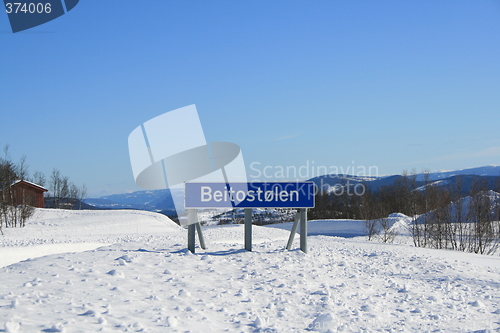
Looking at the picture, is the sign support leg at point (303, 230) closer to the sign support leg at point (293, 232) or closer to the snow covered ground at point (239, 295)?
the sign support leg at point (293, 232)

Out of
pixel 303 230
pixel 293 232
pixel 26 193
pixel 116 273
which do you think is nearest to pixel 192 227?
pixel 293 232

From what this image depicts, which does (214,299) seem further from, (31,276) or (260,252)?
(260,252)

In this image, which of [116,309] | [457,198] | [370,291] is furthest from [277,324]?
[457,198]

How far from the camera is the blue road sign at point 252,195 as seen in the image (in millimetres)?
10852

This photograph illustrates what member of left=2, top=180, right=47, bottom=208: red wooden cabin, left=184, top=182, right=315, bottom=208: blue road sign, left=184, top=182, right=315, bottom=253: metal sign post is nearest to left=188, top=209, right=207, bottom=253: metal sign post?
left=184, top=182, right=315, bottom=253: metal sign post

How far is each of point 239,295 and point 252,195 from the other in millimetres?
4439

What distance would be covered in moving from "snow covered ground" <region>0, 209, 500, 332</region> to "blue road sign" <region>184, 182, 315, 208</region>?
133 cm

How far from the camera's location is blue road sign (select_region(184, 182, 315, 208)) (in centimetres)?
1085

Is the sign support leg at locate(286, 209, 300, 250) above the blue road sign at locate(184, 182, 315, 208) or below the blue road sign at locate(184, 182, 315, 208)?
below

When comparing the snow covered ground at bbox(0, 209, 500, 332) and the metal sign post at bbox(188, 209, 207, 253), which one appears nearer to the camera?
the snow covered ground at bbox(0, 209, 500, 332)

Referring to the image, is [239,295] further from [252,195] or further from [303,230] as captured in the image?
[303,230]

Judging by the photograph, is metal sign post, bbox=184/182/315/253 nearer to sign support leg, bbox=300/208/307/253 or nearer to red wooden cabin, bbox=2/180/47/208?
sign support leg, bbox=300/208/307/253

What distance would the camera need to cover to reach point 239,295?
6793 mm

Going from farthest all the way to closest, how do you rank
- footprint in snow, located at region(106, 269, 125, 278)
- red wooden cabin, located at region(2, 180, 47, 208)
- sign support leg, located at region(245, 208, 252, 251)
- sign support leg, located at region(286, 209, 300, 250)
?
red wooden cabin, located at region(2, 180, 47, 208), sign support leg, located at region(286, 209, 300, 250), sign support leg, located at region(245, 208, 252, 251), footprint in snow, located at region(106, 269, 125, 278)
